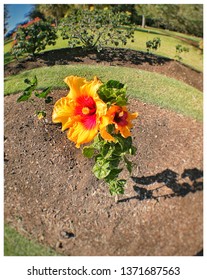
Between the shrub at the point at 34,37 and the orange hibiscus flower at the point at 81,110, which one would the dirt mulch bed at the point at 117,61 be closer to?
the shrub at the point at 34,37

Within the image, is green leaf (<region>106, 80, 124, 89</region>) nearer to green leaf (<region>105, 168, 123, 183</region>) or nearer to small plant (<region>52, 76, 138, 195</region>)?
small plant (<region>52, 76, 138, 195</region>)

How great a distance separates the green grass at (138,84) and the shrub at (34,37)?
31cm

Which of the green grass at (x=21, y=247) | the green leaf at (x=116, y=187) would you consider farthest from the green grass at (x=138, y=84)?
the green grass at (x=21, y=247)

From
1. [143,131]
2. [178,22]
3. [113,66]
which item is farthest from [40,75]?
[178,22]

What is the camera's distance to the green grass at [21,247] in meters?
2.83

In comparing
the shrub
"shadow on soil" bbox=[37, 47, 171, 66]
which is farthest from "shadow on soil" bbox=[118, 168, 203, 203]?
the shrub

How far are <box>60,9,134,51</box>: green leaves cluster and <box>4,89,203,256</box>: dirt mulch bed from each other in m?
1.08

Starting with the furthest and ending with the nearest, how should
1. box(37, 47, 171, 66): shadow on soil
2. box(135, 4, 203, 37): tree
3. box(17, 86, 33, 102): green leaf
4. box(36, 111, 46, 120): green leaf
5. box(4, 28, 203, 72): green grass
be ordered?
box(135, 4, 203, 37): tree, box(4, 28, 203, 72): green grass, box(37, 47, 171, 66): shadow on soil, box(36, 111, 46, 120): green leaf, box(17, 86, 33, 102): green leaf

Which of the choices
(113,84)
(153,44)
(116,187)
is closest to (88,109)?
(113,84)

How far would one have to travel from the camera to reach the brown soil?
293 centimetres

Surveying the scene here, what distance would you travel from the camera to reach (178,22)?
499 centimetres

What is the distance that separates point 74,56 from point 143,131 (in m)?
1.45

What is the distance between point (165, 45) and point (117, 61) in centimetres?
97
